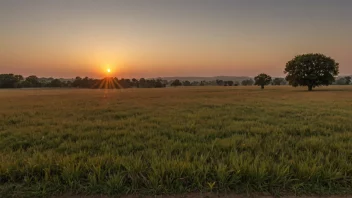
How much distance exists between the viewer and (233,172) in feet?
13.1

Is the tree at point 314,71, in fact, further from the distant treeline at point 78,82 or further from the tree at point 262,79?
the distant treeline at point 78,82

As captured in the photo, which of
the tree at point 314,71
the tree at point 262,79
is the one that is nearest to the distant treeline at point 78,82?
the tree at point 262,79

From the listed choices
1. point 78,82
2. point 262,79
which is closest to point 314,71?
point 262,79

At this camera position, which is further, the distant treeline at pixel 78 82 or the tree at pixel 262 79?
the distant treeline at pixel 78 82

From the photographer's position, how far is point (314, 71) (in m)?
53.2

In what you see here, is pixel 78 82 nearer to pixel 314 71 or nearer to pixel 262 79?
pixel 262 79

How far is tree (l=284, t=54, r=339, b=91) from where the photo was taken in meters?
53.3

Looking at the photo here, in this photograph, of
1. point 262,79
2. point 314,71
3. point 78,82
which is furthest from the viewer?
point 78,82

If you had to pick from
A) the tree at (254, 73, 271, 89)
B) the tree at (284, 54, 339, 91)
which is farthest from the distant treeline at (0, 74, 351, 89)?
the tree at (284, 54, 339, 91)

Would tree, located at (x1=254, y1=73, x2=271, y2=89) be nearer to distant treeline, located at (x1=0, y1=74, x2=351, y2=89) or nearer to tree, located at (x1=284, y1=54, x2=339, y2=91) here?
tree, located at (x1=284, y1=54, x2=339, y2=91)

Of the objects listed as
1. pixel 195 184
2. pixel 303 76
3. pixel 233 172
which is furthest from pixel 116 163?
pixel 303 76

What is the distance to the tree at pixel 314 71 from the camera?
5334 centimetres

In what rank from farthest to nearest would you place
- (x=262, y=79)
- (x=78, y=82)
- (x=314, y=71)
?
(x=78, y=82), (x=262, y=79), (x=314, y=71)

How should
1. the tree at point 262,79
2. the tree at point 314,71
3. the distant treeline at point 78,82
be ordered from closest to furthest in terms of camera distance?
1. the tree at point 314,71
2. the tree at point 262,79
3. the distant treeline at point 78,82
